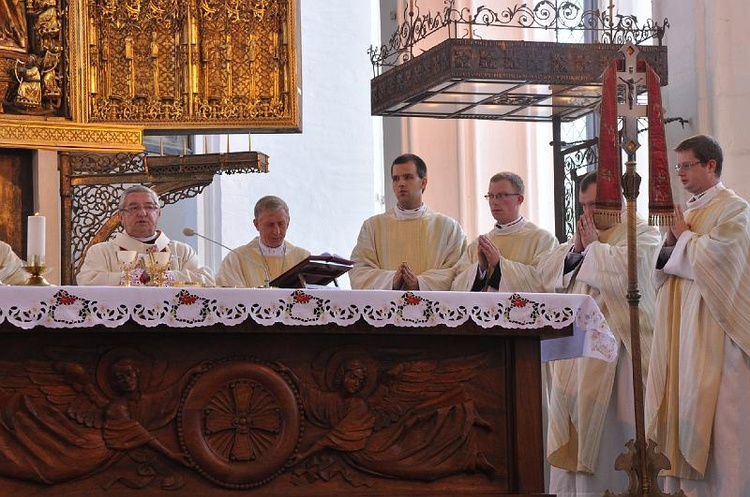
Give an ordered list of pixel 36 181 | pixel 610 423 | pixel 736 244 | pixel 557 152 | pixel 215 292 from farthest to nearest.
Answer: pixel 557 152, pixel 36 181, pixel 610 423, pixel 736 244, pixel 215 292

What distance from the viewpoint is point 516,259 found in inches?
340

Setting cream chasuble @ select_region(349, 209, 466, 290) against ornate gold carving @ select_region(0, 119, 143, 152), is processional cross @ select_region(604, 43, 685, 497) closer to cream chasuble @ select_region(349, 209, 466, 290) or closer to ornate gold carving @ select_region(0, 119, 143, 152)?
cream chasuble @ select_region(349, 209, 466, 290)

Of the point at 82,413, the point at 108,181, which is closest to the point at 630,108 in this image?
the point at 82,413

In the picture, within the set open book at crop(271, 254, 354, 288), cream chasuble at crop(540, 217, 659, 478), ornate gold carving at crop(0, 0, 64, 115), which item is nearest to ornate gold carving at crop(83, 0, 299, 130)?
ornate gold carving at crop(0, 0, 64, 115)

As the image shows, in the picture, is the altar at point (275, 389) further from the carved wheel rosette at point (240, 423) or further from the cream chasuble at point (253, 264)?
the cream chasuble at point (253, 264)

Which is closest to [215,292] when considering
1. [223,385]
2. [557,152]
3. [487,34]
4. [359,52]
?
[223,385]

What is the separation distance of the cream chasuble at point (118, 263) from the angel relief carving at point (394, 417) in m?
1.78

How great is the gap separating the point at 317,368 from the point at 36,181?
3.32 m

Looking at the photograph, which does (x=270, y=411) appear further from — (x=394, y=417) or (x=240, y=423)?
(x=394, y=417)

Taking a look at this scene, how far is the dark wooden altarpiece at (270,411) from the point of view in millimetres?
5762

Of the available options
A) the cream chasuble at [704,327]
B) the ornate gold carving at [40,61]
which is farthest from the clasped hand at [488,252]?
the ornate gold carving at [40,61]

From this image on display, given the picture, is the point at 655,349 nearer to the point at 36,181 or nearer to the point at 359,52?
the point at 36,181

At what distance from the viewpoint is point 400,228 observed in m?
8.76

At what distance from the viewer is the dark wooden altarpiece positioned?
5.76 metres
